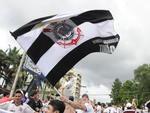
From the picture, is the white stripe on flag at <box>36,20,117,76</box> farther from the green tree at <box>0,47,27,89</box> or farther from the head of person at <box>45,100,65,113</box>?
the green tree at <box>0,47,27,89</box>

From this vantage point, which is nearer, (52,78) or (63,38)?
(52,78)

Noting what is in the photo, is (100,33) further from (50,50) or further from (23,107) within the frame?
(23,107)

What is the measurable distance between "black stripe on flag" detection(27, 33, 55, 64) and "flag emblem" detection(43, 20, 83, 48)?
0.10 m

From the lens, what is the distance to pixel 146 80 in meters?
124

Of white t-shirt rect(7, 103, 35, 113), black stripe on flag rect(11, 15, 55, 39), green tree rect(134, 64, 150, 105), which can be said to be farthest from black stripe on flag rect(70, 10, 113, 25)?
green tree rect(134, 64, 150, 105)

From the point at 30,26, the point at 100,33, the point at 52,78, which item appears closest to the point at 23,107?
the point at 52,78

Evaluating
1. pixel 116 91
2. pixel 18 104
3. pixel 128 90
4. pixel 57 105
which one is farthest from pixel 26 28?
pixel 116 91

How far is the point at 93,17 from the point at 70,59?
1.16 metres

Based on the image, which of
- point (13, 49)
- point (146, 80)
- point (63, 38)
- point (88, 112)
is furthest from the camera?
point (146, 80)

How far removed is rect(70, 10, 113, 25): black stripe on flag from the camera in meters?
11.4

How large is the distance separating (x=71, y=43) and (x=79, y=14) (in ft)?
2.39

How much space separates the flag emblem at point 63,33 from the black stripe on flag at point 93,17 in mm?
186

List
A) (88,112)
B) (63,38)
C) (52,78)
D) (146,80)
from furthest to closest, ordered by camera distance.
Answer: (146,80) < (88,112) < (63,38) < (52,78)

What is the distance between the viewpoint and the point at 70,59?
11.0 meters
